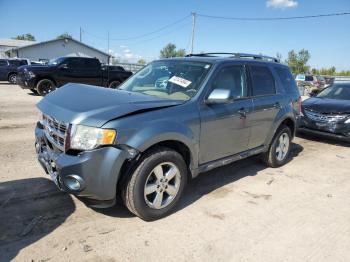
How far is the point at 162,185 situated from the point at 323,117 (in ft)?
19.7

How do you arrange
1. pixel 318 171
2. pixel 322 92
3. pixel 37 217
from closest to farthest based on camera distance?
pixel 37 217
pixel 318 171
pixel 322 92

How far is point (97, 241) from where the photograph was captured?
327 centimetres

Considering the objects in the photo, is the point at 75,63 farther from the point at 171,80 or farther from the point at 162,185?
the point at 162,185

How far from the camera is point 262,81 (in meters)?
5.34

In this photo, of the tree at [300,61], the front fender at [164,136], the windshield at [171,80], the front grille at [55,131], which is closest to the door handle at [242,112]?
the windshield at [171,80]

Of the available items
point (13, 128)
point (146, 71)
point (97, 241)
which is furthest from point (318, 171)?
point (13, 128)

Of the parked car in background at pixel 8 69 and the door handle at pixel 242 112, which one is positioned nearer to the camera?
the door handle at pixel 242 112

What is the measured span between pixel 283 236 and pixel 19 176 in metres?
3.62

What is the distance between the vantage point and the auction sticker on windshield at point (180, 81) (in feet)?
14.2

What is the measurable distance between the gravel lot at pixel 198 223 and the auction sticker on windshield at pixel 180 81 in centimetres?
151

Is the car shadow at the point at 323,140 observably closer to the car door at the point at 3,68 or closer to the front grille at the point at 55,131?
the front grille at the point at 55,131

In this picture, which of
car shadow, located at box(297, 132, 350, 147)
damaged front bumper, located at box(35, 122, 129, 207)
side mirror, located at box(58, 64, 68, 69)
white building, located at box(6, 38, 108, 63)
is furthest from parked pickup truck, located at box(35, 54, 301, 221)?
white building, located at box(6, 38, 108, 63)

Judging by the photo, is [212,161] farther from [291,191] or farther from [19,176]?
[19,176]

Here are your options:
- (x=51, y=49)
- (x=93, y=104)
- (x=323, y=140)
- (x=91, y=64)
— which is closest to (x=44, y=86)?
(x=91, y=64)
